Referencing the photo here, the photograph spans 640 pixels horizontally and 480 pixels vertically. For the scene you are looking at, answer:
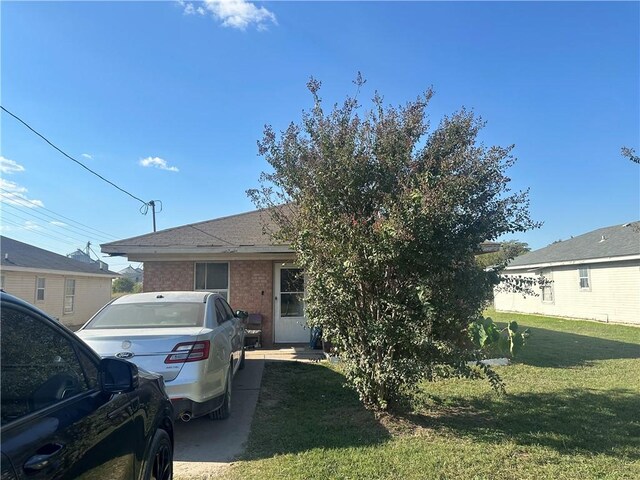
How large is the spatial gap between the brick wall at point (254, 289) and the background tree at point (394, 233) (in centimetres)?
566

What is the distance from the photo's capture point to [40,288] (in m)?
19.9

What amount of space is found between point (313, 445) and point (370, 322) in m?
1.49

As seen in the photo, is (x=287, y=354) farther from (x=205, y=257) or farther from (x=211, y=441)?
(x=211, y=441)

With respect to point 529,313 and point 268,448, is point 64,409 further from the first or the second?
point 529,313

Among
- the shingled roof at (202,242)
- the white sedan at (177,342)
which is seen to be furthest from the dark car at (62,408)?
the shingled roof at (202,242)

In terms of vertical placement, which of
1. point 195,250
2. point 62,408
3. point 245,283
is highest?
point 195,250

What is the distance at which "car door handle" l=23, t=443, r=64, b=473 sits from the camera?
5.90 ft

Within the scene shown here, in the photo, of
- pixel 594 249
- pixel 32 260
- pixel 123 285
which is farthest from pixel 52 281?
pixel 594 249

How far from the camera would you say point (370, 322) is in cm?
551

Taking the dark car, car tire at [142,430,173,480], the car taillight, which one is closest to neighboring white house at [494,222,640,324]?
the car taillight

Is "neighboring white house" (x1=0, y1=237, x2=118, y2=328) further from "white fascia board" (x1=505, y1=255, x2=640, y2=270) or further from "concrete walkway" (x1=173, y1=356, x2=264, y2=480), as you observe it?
"white fascia board" (x1=505, y1=255, x2=640, y2=270)

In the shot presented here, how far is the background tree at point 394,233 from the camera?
511cm

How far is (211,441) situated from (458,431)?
2.85m

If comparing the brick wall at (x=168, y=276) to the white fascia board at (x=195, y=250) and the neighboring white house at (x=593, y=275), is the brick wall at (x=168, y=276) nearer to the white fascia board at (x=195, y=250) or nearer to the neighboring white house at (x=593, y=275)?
the white fascia board at (x=195, y=250)
